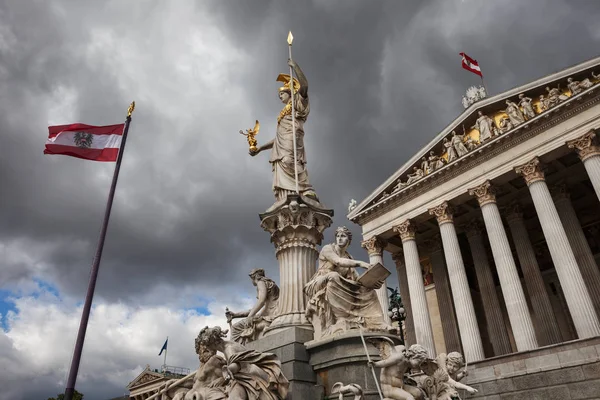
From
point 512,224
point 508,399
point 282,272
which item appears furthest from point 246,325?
point 512,224

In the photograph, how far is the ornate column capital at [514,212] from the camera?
27.7 m

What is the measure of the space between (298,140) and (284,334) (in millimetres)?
4892

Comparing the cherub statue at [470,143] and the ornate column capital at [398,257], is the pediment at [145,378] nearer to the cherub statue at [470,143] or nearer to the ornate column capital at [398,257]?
the ornate column capital at [398,257]

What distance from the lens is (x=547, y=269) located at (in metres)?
30.9

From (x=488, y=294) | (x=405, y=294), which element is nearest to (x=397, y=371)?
(x=488, y=294)

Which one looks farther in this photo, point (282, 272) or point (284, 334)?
point (282, 272)

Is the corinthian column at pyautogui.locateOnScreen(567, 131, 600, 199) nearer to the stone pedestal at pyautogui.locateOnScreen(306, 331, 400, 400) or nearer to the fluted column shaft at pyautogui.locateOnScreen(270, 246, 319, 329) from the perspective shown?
the fluted column shaft at pyautogui.locateOnScreen(270, 246, 319, 329)

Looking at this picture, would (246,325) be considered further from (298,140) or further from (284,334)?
(298,140)

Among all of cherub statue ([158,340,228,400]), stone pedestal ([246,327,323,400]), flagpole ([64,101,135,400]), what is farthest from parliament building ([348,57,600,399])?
flagpole ([64,101,135,400])

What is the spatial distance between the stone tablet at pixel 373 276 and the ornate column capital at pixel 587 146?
813 inches

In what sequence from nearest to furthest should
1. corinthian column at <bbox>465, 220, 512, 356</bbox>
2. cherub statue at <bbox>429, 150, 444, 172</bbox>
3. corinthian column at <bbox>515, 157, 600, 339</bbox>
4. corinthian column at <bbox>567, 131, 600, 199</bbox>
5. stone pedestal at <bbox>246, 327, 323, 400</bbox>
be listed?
stone pedestal at <bbox>246, 327, 323, 400</bbox> < corinthian column at <bbox>515, 157, 600, 339</bbox> < corinthian column at <bbox>567, 131, 600, 199</bbox> < corinthian column at <bbox>465, 220, 512, 356</bbox> < cherub statue at <bbox>429, 150, 444, 172</bbox>

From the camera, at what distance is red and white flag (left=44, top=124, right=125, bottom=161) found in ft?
38.1

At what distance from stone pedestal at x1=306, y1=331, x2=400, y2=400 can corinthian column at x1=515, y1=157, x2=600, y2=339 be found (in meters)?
17.9

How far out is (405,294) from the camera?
102 feet
